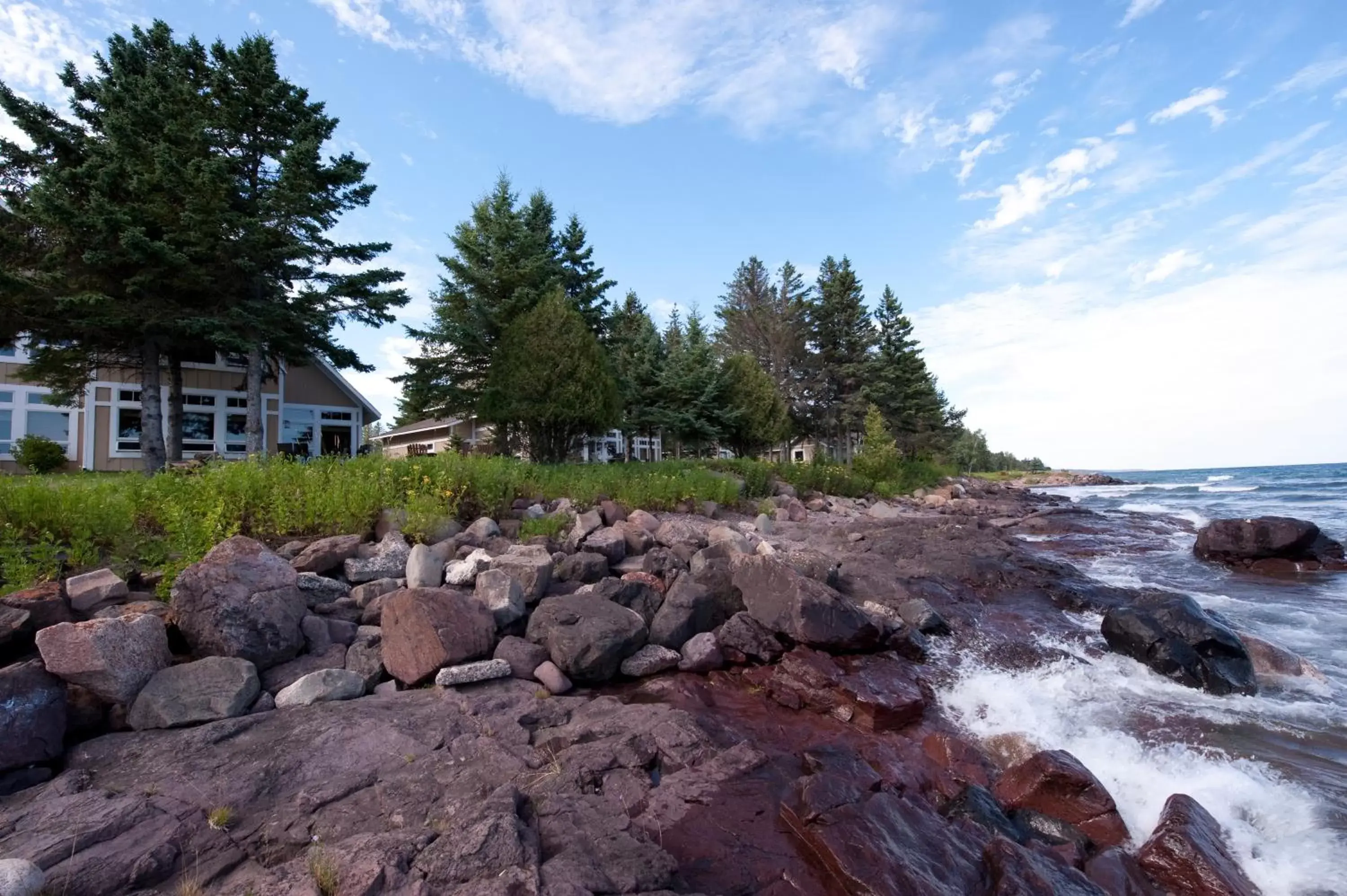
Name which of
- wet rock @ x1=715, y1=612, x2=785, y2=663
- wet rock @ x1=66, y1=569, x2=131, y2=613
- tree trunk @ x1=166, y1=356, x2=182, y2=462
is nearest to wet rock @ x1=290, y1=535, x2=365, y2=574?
wet rock @ x1=66, y1=569, x2=131, y2=613

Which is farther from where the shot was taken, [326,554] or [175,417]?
[175,417]

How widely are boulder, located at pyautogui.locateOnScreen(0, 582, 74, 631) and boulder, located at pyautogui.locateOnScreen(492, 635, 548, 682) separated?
3.16 metres

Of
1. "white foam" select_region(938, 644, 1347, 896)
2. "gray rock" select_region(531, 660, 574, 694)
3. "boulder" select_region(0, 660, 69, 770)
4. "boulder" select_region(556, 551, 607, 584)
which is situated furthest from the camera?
"boulder" select_region(556, 551, 607, 584)

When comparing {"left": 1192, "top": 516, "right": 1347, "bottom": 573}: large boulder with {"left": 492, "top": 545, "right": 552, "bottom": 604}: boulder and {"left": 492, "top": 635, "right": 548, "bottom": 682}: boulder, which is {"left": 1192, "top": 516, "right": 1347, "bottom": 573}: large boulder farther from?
{"left": 492, "top": 635, "right": 548, "bottom": 682}: boulder

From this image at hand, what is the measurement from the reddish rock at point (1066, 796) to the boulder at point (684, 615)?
3.00 m

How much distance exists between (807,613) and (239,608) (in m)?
5.08

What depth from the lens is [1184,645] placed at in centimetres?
609

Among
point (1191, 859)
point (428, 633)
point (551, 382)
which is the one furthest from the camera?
point (551, 382)

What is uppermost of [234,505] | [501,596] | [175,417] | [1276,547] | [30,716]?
[175,417]

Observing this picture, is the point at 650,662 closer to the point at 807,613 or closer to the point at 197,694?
the point at 807,613

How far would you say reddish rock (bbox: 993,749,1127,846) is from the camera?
3.71 m

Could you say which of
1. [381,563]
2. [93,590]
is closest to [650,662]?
[381,563]

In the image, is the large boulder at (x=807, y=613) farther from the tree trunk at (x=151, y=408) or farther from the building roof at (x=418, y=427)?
the building roof at (x=418, y=427)

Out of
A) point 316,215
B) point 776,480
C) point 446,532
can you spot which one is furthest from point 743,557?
point 316,215
